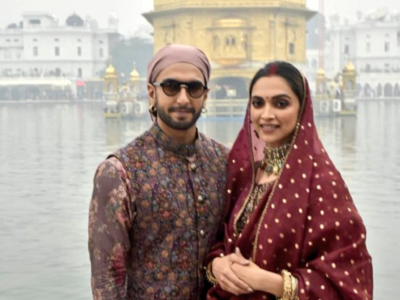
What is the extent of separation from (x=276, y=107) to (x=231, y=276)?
0.49 metres

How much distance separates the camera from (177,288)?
7.65ft

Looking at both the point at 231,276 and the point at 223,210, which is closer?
the point at 231,276

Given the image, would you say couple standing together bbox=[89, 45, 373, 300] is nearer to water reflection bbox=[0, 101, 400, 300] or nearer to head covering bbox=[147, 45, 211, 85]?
head covering bbox=[147, 45, 211, 85]

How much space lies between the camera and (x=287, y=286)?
2.20 meters

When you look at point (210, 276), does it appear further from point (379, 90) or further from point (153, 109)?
point (379, 90)

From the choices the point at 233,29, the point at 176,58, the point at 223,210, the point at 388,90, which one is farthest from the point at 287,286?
the point at 388,90

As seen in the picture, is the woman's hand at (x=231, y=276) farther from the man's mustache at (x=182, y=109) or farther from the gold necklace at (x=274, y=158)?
the man's mustache at (x=182, y=109)

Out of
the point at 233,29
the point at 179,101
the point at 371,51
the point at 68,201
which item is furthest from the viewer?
the point at 371,51

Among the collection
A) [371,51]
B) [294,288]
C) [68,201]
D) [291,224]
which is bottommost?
[68,201]

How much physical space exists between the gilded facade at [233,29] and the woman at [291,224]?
26071mm

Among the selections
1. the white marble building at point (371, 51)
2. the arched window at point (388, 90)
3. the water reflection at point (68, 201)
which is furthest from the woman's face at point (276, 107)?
the arched window at point (388, 90)

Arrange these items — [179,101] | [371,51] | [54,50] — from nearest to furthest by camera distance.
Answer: [179,101], [371,51], [54,50]

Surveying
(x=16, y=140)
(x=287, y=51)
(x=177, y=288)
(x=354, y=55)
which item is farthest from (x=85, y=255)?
(x=354, y=55)

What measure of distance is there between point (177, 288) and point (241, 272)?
22 cm
